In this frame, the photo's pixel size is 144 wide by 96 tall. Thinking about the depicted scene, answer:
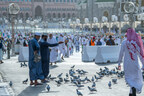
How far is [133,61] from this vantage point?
23.9 feet

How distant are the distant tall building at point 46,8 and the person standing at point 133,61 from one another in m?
108

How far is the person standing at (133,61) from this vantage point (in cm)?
722

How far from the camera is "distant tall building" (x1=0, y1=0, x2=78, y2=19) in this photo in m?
117

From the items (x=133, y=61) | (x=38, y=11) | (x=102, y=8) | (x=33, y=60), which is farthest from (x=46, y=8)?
(x=133, y=61)

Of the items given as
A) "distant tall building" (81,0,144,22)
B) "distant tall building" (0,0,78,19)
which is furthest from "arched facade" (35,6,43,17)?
"distant tall building" (81,0,144,22)

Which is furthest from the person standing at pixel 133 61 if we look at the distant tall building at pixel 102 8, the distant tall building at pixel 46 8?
the distant tall building at pixel 46 8

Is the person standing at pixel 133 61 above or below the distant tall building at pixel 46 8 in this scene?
below

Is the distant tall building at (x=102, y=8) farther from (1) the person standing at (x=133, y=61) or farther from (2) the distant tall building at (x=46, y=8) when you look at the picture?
(1) the person standing at (x=133, y=61)

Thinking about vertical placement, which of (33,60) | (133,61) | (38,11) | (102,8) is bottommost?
(33,60)

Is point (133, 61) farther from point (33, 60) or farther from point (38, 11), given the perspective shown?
point (38, 11)

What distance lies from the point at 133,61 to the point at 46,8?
11471cm

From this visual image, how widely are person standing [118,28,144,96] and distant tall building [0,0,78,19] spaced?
356 ft

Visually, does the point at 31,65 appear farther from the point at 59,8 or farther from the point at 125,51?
the point at 59,8

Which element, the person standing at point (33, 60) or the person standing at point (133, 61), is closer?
the person standing at point (133, 61)
